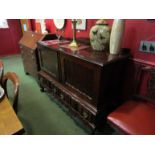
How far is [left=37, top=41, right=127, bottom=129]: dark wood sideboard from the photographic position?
124 centimetres

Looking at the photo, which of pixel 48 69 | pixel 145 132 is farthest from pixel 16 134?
pixel 48 69

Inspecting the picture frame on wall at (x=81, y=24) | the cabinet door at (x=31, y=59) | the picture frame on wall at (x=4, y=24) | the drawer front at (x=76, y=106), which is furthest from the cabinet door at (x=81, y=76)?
the picture frame on wall at (x=4, y=24)

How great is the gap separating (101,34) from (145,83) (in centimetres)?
72

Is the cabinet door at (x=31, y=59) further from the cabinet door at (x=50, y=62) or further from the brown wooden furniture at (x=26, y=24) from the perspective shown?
the brown wooden furniture at (x=26, y=24)

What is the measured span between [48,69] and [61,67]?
497 mm

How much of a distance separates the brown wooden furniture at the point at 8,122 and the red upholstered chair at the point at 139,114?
800 millimetres

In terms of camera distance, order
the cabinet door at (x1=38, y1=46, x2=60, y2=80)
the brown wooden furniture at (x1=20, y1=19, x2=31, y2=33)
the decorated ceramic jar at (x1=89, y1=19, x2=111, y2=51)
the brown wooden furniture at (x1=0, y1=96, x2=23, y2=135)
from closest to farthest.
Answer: the brown wooden furniture at (x1=0, y1=96, x2=23, y2=135)
the decorated ceramic jar at (x1=89, y1=19, x2=111, y2=51)
the cabinet door at (x1=38, y1=46, x2=60, y2=80)
the brown wooden furniture at (x1=20, y1=19, x2=31, y2=33)

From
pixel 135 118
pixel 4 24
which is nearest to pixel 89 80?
pixel 135 118

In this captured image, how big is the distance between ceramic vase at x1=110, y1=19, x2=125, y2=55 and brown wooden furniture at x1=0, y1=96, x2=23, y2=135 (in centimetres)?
110

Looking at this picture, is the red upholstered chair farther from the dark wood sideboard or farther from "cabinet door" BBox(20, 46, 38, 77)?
"cabinet door" BBox(20, 46, 38, 77)

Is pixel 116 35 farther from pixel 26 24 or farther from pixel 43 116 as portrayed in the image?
pixel 26 24

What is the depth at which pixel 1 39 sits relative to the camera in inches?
183

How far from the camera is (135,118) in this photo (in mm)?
1131

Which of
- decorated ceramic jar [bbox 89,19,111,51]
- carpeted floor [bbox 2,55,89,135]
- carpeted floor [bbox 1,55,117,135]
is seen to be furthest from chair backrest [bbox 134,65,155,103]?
carpeted floor [bbox 2,55,89,135]
